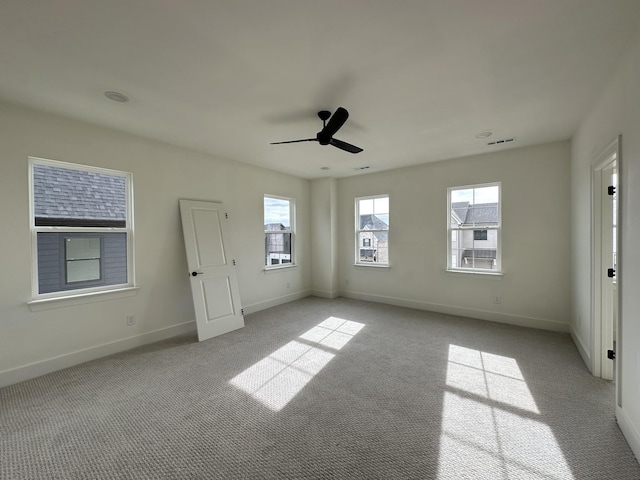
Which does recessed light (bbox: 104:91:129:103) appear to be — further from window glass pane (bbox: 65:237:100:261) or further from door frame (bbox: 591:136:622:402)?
door frame (bbox: 591:136:622:402)

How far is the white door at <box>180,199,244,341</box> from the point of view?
3.85 m

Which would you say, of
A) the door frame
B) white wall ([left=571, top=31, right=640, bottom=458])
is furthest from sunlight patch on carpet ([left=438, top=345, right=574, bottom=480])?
the door frame

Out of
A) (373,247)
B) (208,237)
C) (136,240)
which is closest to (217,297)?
(208,237)

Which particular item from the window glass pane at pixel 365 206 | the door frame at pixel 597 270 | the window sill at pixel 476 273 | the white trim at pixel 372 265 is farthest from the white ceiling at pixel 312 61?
the white trim at pixel 372 265

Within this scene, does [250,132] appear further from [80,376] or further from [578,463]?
[578,463]

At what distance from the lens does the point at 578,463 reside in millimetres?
1680

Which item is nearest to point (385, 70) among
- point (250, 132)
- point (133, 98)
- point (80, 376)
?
point (250, 132)

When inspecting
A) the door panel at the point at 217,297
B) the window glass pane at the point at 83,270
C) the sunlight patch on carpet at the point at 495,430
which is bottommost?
the sunlight patch on carpet at the point at 495,430

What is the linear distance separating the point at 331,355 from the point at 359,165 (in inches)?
128

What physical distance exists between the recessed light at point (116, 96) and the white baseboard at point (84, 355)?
2.68 m

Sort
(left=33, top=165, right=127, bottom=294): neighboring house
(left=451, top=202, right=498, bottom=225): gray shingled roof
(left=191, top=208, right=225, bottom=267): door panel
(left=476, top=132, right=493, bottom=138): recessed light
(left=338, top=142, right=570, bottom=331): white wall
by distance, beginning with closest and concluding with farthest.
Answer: (left=33, top=165, right=127, bottom=294): neighboring house
(left=476, top=132, right=493, bottom=138): recessed light
(left=338, top=142, right=570, bottom=331): white wall
(left=191, top=208, right=225, bottom=267): door panel
(left=451, top=202, right=498, bottom=225): gray shingled roof

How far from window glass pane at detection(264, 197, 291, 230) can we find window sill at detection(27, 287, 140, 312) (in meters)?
2.48

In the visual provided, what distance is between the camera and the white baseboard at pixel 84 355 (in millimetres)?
2632

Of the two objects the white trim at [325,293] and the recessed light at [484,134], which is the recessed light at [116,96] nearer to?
the recessed light at [484,134]
